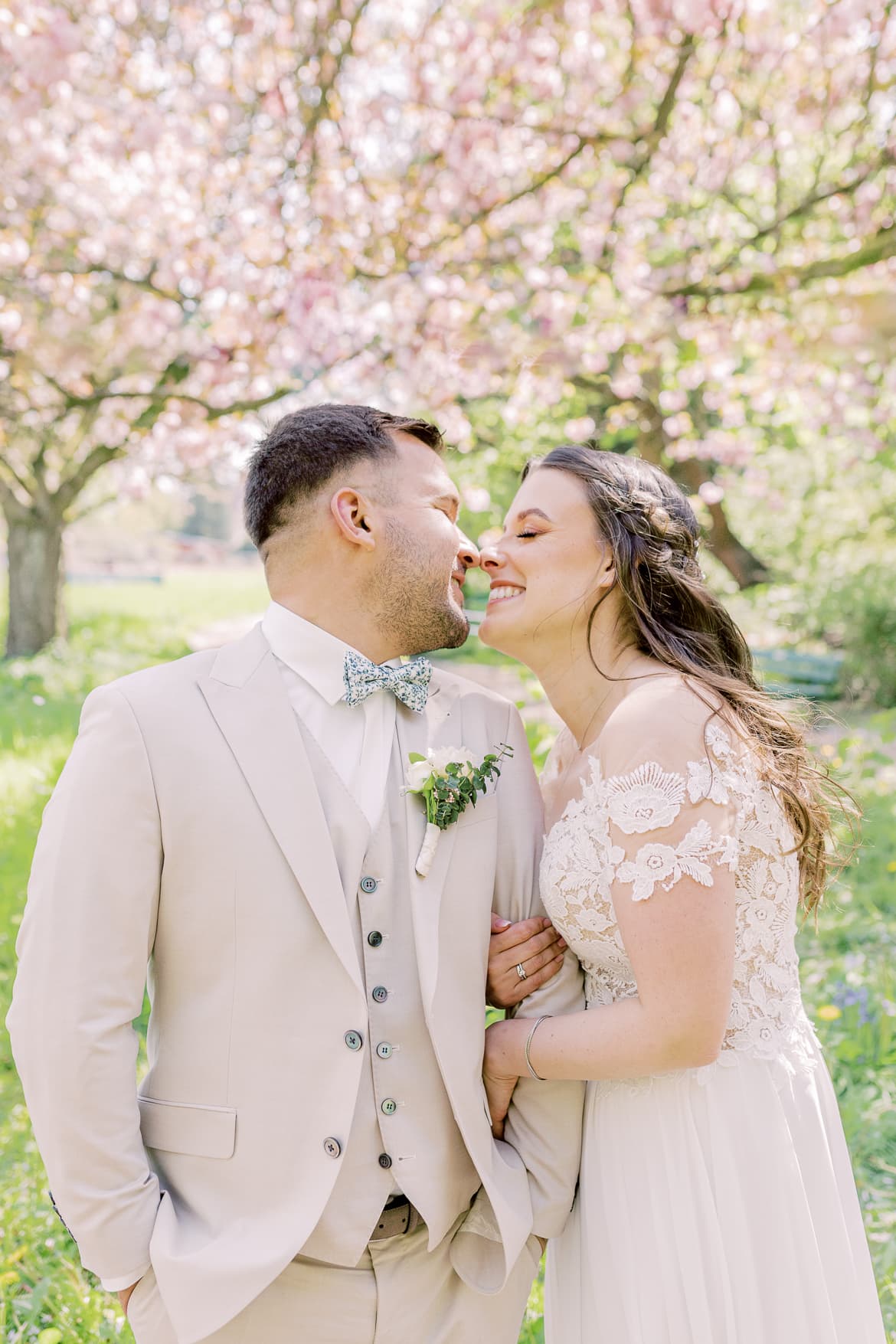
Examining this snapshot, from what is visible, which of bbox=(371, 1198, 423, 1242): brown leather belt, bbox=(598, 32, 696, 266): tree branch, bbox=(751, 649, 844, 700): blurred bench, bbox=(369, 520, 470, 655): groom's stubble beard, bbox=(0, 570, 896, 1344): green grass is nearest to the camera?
bbox=(371, 1198, 423, 1242): brown leather belt

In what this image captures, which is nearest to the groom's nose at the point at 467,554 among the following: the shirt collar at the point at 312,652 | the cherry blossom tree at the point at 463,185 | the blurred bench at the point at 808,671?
the shirt collar at the point at 312,652

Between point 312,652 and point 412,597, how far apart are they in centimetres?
26

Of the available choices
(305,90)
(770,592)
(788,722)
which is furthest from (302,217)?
(770,592)

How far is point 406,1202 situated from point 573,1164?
438 mm

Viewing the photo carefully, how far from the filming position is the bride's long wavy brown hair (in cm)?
234

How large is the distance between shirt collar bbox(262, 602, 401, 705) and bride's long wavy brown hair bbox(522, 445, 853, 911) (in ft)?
2.10

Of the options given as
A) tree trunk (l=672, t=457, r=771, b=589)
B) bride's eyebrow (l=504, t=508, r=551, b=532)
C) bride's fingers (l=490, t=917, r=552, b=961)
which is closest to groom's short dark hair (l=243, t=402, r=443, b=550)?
bride's eyebrow (l=504, t=508, r=551, b=532)

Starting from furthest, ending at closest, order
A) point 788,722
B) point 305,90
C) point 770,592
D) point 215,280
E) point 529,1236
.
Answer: point 770,592
point 215,280
point 305,90
point 788,722
point 529,1236

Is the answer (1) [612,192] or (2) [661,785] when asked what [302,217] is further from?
(2) [661,785]

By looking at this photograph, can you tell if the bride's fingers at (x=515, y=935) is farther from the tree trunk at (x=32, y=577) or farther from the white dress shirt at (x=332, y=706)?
the tree trunk at (x=32, y=577)

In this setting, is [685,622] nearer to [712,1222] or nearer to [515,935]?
[515,935]

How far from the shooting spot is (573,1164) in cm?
224

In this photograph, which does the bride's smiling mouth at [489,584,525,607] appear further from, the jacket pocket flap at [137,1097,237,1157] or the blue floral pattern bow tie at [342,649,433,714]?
the jacket pocket flap at [137,1097,237,1157]

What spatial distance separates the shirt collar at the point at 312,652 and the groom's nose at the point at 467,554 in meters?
0.37
